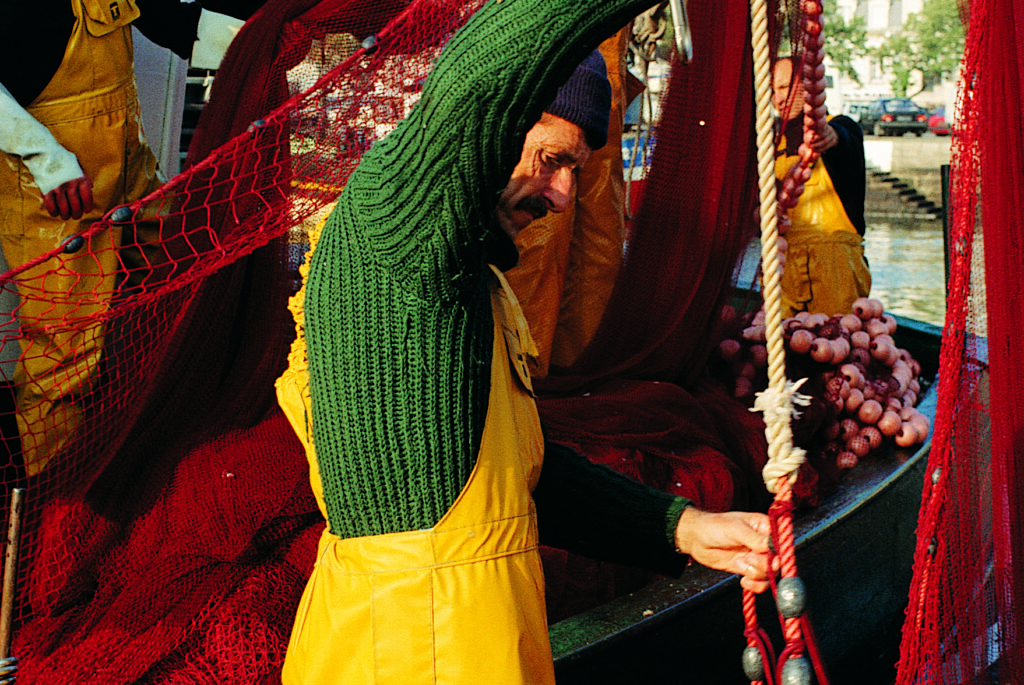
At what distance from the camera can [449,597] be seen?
49.5 inches

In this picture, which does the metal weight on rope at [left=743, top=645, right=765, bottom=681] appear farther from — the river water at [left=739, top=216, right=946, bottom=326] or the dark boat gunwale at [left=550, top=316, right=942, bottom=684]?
the river water at [left=739, top=216, right=946, bottom=326]

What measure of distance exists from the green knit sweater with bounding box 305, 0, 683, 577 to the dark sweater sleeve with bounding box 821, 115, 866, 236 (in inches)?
149

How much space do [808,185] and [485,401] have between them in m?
3.78

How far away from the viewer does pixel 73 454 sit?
265 cm

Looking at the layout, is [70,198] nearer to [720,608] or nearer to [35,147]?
[35,147]

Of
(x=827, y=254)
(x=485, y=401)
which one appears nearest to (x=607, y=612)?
(x=485, y=401)

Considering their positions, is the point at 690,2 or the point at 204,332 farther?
the point at 690,2

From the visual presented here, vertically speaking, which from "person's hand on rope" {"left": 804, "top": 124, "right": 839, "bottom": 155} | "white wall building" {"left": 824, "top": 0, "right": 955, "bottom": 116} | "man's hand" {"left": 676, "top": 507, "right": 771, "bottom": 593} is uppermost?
"white wall building" {"left": 824, "top": 0, "right": 955, "bottom": 116}

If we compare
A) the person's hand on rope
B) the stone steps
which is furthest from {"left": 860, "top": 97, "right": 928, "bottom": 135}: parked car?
the person's hand on rope

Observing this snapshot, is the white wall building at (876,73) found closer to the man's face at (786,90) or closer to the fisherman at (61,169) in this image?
the man's face at (786,90)

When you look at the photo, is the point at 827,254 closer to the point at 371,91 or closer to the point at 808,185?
the point at 808,185

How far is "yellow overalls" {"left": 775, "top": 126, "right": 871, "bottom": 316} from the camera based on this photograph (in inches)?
180

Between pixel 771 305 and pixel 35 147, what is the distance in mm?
2341

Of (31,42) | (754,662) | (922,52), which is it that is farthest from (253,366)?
(922,52)
